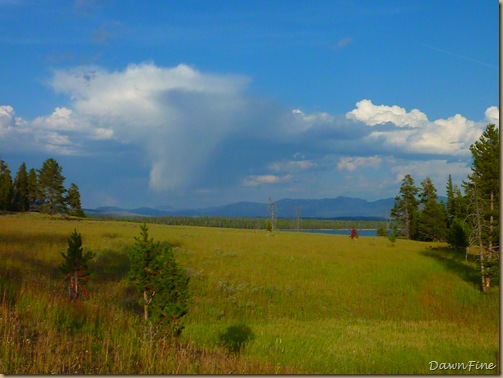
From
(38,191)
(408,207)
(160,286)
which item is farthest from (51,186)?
(160,286)

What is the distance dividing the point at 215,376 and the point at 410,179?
86.5 metres

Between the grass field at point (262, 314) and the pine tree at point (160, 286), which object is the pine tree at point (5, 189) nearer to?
the grass field at point (262, 314)

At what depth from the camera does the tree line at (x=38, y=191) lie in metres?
92.1

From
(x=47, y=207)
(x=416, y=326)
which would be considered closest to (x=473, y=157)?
(x=416, y=326)

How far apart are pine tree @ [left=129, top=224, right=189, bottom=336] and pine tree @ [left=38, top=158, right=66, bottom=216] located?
88.3m

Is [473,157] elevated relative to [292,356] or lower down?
elevated

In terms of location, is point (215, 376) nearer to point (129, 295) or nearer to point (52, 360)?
point (52, 360)

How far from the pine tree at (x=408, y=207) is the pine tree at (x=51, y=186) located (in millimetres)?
69415

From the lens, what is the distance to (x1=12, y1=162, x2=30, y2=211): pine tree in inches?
4122

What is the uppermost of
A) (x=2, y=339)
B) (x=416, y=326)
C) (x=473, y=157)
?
(x=473, y=157)

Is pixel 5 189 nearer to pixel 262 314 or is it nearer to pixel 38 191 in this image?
pixel 38 191

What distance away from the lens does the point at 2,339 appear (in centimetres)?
687

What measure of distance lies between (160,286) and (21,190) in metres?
108

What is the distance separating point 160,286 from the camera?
435 inches
